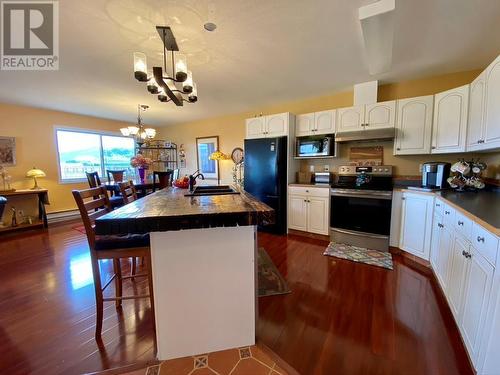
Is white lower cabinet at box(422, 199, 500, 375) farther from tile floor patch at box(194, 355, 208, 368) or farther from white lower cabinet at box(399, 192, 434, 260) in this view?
tile floor patch at box(194, 355, 208, 368)

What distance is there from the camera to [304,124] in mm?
3520

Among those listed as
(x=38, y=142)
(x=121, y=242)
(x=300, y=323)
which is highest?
(x=38, y=142)

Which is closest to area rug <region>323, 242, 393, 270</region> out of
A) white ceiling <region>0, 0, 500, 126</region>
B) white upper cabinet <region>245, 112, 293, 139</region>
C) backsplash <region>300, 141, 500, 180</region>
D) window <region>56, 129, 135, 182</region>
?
backsplash <region>300, 141, 500, 180</region>

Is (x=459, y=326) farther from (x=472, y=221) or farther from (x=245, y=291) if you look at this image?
(x=245, y=291)

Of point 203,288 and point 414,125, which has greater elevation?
point 414,125

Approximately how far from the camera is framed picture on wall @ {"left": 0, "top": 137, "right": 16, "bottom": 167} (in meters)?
3.79

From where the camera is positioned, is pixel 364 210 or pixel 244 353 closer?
pixel 244 353

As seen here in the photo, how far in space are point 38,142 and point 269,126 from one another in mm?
4660

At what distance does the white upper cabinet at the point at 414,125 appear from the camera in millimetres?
2650

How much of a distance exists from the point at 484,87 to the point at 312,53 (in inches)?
65.1

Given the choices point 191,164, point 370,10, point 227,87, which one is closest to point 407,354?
point 370,10

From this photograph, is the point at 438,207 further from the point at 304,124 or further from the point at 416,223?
the point at 304,124

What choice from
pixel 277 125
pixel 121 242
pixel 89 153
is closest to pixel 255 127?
pixel 277 125

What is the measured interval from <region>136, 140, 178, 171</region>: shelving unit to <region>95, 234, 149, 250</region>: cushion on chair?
15.8 ft
